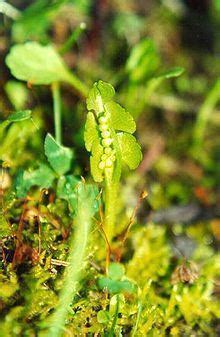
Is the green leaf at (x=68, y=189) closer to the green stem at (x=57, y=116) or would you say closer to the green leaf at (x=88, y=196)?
the green leaf at (x=88, y=196)

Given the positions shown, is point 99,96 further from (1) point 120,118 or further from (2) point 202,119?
(2) point 202,119

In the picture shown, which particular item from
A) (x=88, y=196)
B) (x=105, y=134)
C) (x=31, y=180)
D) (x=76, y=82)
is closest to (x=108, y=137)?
(x=105, y=134)

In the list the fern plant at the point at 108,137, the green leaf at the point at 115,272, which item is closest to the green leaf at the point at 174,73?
the fern plant at the point at 108,137

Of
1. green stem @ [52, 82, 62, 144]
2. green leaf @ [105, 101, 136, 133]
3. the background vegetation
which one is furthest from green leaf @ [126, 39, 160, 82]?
green leaf @ [105, 101, 136, 133]

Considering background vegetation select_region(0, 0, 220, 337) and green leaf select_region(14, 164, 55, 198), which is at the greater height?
green leaf select_region(14, 164, 55, 198)

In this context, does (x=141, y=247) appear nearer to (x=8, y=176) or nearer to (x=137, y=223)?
(x=137, y=223)

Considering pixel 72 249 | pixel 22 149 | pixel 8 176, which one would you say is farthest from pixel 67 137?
pixel 72 249

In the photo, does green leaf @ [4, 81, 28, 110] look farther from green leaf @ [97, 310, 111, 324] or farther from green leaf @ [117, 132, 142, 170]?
green leaf @ [97, 310, 111, 324]
